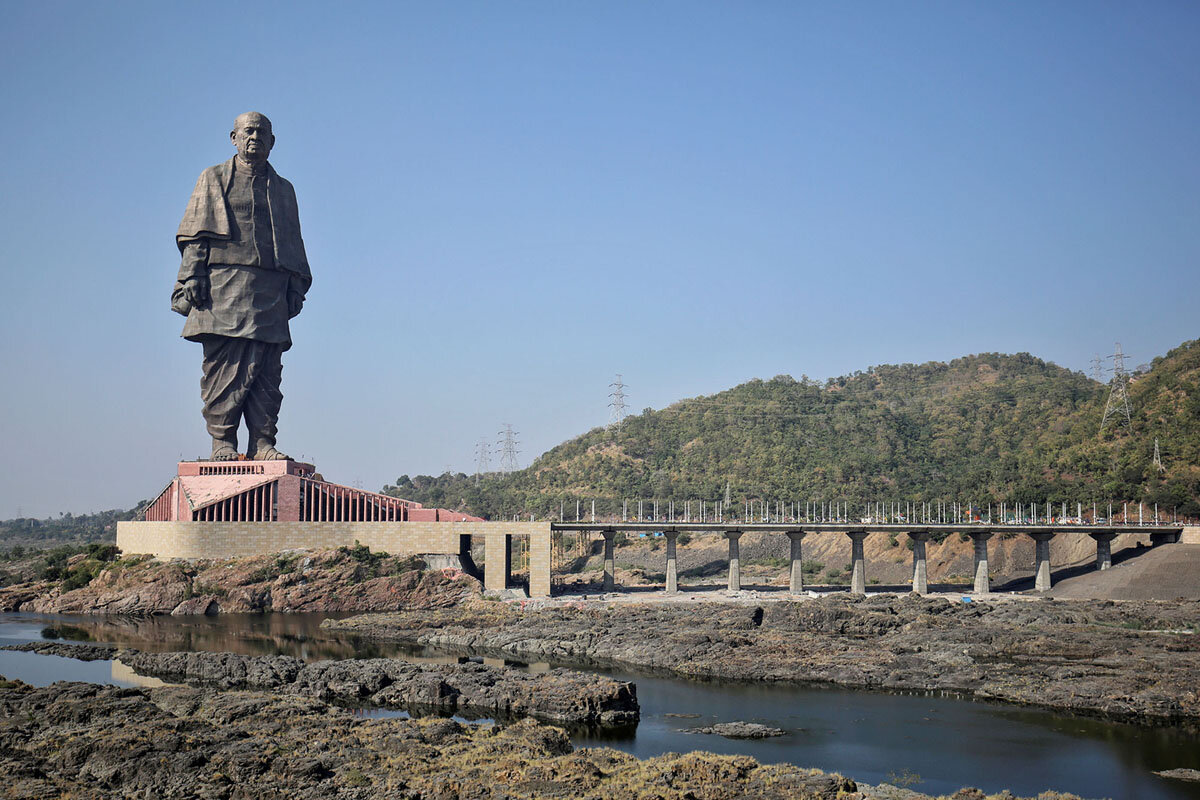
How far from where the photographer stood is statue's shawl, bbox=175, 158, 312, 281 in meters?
93.4

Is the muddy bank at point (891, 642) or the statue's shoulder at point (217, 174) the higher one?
the statue's shoulder at point (217, 174)

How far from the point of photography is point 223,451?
94.7 metres

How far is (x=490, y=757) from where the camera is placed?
31.4m

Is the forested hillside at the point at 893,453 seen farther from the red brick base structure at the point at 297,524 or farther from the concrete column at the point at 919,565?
the red brick base structure at the point at 297,524

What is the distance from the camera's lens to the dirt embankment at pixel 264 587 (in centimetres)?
8012

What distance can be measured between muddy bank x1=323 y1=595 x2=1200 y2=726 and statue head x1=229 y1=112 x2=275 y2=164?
4691 cm

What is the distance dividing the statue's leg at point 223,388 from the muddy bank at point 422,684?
4585 centimetres

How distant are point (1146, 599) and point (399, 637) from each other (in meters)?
56.2

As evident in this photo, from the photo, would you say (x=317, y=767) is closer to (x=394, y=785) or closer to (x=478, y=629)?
(x=394, y=785)

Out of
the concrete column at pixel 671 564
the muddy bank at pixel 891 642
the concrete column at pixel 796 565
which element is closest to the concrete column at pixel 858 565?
the concrete column at pixel 796 565

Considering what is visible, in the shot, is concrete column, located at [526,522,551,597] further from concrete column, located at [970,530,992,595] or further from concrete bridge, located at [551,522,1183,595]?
concrete column, located at [970,530,992,595]

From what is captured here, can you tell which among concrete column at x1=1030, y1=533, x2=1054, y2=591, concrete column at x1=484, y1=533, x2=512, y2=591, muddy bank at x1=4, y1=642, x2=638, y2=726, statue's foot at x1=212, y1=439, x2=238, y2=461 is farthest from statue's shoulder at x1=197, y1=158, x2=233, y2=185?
concrete column at x1=1030, y1=533, x2=1054, y2=591

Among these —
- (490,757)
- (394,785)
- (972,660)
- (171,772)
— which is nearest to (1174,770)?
(972,660)

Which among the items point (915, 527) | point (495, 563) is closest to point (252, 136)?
point (495, 563)
